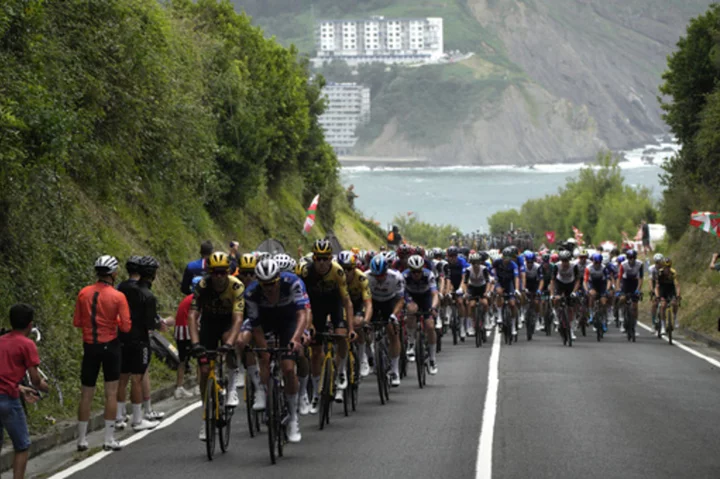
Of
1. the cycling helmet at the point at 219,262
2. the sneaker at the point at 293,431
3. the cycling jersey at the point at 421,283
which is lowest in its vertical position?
the sneaker at the point at 293,431

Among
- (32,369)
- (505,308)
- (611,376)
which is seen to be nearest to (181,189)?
(505,308)

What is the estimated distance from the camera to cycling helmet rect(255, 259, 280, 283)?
1151 cm

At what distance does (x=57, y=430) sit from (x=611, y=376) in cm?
923

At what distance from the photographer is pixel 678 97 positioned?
52781 millimetres

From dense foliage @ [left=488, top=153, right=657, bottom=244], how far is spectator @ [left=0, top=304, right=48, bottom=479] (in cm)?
11696

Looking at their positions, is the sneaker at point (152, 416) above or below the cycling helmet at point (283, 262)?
below

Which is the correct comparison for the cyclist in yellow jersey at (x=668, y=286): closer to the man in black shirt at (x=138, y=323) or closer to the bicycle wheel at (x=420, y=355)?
the bicycle wheel at (x=420, y=355)

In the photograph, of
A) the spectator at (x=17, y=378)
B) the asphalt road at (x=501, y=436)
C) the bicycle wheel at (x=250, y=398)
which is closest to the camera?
the spectator at (x=17, y=378)

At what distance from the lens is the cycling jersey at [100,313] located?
11.9 m

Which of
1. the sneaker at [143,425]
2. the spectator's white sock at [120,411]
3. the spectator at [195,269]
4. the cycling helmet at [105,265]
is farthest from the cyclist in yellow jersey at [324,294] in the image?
the spectator at [195,269]

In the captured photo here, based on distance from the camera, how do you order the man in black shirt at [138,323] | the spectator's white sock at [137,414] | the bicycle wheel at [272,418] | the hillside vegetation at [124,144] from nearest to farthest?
the bicycle wheel at [272,418] < the man in black shirt at [138,323] < the spectator's white sock at [137,414] < the hillside vegetation at [124,144]

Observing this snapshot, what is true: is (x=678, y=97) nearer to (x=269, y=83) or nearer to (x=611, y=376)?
(x=269, y=83)

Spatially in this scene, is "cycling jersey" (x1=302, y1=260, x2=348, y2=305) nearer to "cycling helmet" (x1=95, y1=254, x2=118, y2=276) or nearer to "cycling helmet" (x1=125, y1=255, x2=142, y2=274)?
"cycling helmet" (x1=125, y1=255, x2=142, y2=274)

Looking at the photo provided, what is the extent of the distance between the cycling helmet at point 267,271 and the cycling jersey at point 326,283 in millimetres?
2059
